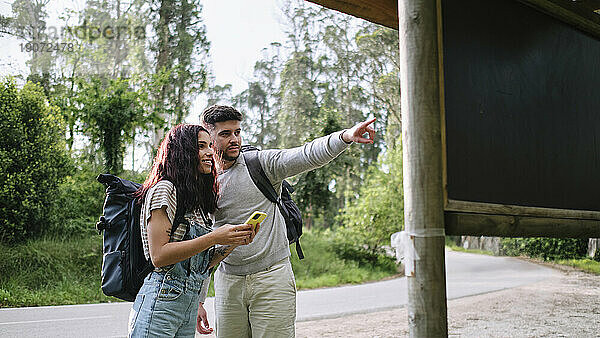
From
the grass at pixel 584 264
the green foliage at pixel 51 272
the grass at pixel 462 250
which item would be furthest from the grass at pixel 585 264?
the green foliage at pixel 51 272

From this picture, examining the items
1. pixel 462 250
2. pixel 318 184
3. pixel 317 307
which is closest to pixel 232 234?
pixel 317 307

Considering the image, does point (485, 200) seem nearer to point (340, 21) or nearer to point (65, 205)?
point (65, 205)

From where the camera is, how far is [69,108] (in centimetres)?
1460

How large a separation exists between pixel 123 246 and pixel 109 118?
41.9 ft

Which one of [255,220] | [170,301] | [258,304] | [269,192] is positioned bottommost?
[258,304]

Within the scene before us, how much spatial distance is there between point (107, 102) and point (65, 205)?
2.88 metres

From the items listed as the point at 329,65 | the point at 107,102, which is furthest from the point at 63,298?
the point at 329,65

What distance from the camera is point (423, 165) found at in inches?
85.4

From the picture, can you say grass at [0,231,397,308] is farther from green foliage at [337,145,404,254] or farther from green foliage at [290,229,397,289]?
green foliage at [337,145,404,254]

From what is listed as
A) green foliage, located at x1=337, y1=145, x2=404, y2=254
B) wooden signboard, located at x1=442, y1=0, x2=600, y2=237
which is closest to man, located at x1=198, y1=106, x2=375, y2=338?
wooden signboard, located at x1=442, y1=0, x2=600, y2=237

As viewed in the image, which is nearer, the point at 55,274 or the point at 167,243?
the point at 167,243

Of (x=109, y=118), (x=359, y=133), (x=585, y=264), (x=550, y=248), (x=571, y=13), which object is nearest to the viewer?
(x=359, y=133)

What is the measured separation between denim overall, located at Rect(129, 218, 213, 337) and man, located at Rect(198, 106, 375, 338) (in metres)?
0.44

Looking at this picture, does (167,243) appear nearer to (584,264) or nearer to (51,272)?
(51,272)
